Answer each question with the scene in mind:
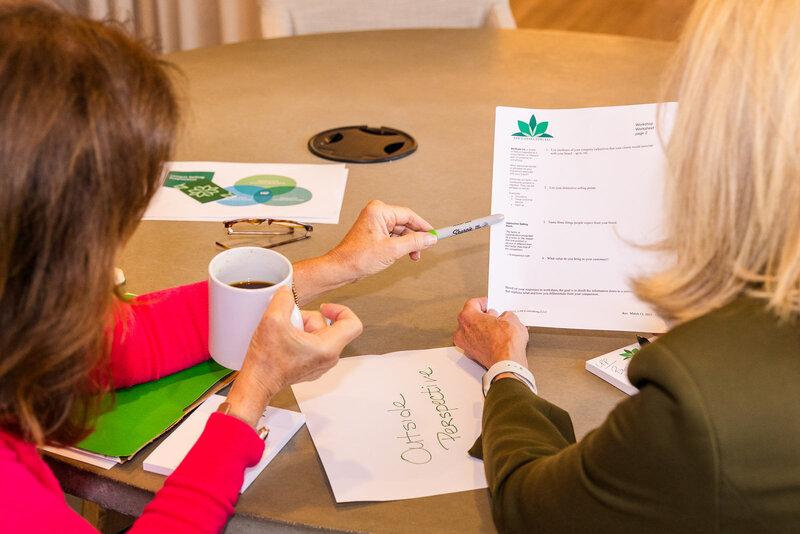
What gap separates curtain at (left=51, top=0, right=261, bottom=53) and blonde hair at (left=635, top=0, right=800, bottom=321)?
285 cm

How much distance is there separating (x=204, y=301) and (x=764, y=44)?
74cm

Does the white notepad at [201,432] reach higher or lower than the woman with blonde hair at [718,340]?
lower

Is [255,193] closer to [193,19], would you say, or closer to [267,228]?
[267,228]

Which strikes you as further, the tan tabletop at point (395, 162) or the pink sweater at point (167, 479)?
the tan tabletop at point (395, 162)

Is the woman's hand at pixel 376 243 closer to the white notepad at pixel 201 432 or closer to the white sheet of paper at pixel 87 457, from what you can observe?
the white notepad at pixel 201 432

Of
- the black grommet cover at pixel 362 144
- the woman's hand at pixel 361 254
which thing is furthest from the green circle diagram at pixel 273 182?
the woman's hand at pixel 361 254

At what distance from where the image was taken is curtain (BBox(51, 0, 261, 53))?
332cm

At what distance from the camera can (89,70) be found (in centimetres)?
68

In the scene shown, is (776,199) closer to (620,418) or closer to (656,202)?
(620,418)

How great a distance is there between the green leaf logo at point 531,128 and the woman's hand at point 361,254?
20 centimetres

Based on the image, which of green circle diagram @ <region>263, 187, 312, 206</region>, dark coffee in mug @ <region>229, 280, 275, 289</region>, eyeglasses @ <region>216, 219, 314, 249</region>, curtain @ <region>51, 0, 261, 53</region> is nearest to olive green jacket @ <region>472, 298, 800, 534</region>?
dark coffee in mug @ <region>229, 280, 275, 289</region>

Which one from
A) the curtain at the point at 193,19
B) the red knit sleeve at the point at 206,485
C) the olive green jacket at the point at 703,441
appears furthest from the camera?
the curtain at the point at 193,19

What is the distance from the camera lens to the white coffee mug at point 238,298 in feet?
2.86

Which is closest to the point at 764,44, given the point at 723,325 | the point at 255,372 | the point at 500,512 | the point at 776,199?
the point at 776,199
